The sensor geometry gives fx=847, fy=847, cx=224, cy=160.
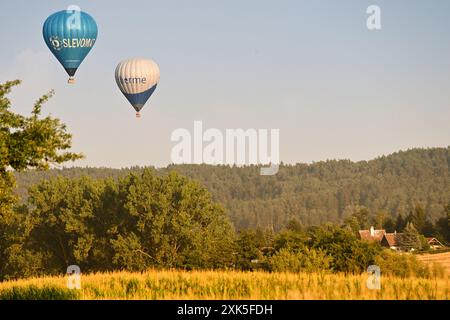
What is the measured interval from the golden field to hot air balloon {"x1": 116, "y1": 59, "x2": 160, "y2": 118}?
4111 cm

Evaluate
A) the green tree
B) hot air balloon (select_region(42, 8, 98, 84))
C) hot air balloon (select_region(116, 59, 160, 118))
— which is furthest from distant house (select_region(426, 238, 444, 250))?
the green tree

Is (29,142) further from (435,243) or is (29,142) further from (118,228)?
(435,243)

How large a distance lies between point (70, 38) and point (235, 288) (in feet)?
127

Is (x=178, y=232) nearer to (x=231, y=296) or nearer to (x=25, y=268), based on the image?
(x=25, y=268)

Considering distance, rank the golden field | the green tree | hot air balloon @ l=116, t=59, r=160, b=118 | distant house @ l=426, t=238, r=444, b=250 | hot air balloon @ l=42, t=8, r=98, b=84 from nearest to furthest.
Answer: the golden field → the green tree → hot air balloon @ l=42, t=8, r=98, b=84 → hot air balloon @ l=116, t=59, r=160, b=118 → distant house @ l=426, t=238, r=444, b=250

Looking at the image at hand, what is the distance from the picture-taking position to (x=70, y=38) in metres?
58.6

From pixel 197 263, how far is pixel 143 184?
18989mm

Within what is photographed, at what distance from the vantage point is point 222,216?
10262 centimetres

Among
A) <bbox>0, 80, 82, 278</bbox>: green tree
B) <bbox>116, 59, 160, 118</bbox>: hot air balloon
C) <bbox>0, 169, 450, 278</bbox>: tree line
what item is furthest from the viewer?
<bbox>0, 169, 450, 278</bbox>: tree line

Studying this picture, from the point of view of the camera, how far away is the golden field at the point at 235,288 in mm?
20562

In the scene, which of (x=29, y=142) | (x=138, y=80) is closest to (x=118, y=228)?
(x=138, y=80)

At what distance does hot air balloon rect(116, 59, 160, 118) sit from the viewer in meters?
68.9

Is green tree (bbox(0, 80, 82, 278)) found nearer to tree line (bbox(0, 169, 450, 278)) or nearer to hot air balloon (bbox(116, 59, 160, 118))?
hot air balloon (bbox(116, 59, 160, 118))
